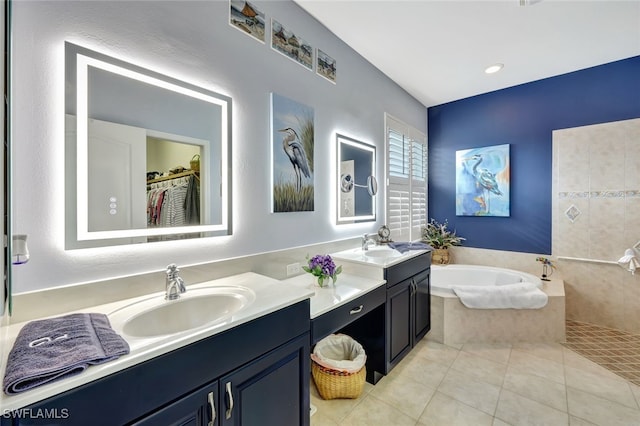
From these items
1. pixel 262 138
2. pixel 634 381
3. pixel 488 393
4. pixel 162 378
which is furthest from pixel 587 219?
pixel 162 378

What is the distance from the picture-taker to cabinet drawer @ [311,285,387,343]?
1.38 m

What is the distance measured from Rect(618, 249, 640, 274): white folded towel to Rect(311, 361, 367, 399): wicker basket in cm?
293

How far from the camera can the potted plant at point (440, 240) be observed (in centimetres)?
373

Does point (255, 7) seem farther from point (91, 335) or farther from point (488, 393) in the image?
point (488, 393)

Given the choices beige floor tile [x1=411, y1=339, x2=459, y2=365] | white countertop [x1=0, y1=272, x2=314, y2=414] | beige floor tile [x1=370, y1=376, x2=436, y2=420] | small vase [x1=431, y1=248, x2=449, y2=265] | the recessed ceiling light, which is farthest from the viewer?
small vase [x1=431, y1=248, x2=449, y2=265]

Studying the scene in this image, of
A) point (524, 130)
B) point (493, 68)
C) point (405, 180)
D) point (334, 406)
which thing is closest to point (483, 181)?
point (524, 130)

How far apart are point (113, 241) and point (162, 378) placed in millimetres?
677

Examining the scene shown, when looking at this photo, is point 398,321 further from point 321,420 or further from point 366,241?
point 321,420

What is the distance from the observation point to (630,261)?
2.64m

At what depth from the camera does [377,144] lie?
288 cm

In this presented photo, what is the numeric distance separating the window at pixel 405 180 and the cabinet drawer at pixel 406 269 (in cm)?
70

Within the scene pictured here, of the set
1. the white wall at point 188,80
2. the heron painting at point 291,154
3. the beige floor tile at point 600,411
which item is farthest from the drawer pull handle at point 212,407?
the beige floor tile at point 600,411

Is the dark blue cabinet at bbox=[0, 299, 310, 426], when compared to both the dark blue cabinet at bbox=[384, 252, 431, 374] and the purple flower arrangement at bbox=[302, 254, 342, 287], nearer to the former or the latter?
Answer: the purple flower arrangement at bbox=[302, 254, 342, 287]

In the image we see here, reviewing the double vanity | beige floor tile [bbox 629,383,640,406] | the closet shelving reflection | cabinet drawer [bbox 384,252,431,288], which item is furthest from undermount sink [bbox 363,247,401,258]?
beige floor tile [bbox 629,383,640,406]
